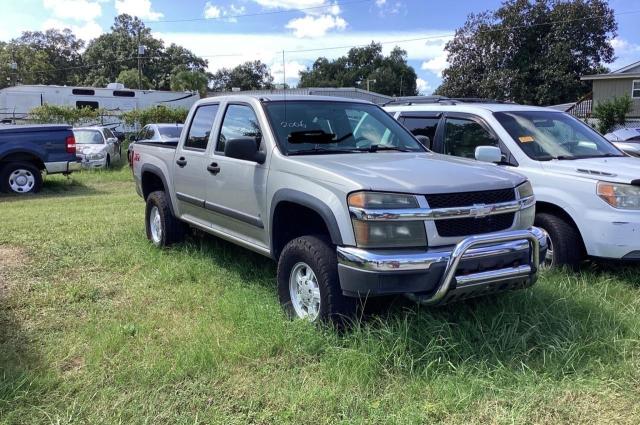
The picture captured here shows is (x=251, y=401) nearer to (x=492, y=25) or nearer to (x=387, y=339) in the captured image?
(x=387, y=339)

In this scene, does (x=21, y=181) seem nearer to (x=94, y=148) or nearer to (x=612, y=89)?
(x=94, y=148)

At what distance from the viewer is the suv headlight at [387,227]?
351 centimetres

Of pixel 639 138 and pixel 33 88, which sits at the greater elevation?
pixel 33 88

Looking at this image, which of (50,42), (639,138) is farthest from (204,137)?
(50,42)

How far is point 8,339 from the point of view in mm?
4074

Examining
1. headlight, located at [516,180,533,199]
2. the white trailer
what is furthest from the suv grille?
the white trailer

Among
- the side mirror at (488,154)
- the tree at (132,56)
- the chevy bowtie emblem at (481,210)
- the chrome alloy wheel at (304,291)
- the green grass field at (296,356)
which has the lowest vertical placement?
the green grass field at (296,356)

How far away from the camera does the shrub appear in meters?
27.8

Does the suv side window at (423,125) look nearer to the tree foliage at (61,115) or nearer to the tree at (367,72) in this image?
the tree foliage at (61,115)

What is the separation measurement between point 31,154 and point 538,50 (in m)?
43.9

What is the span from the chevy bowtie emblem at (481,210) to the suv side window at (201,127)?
111 inches

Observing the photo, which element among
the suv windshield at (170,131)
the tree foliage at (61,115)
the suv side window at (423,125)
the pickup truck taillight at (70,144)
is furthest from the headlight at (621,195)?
the tree foliage at (61,115)

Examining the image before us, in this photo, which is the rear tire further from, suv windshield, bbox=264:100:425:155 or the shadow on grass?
suv windshield, bbox=264:100:425:155

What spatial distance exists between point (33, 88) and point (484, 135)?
2347 centimetres
